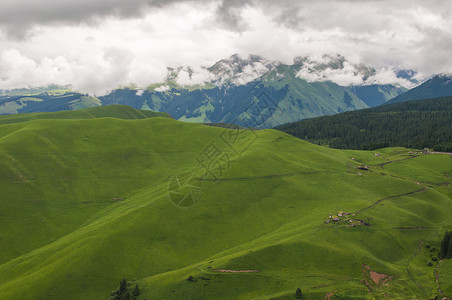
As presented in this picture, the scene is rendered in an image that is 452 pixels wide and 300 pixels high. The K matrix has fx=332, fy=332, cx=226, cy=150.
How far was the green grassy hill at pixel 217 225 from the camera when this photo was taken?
7619 centimetres

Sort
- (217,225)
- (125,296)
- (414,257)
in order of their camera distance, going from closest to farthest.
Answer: (125,296) < (414,257) < (217,225)

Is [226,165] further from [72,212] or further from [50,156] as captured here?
[50,156]

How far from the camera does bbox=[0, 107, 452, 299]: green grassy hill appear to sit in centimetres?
7619

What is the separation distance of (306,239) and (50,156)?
151 m

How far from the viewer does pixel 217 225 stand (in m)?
114

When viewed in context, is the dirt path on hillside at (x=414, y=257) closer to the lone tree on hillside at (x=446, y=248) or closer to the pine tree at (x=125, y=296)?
the lone tree on hillside at (x=446, y=248)

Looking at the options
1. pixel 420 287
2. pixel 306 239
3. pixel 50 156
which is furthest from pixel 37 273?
pixel 50 156

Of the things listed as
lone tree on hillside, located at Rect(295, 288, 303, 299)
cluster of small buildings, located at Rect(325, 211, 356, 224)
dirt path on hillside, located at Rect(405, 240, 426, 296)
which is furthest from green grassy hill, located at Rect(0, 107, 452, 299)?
lone tree on hillside, located at Rect(295, 288, 303, 299)

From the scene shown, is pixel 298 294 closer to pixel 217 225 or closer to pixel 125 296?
pixel 125 296

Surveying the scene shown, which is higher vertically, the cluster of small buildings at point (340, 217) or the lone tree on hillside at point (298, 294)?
the cluster of small buildings at point (340, 217)

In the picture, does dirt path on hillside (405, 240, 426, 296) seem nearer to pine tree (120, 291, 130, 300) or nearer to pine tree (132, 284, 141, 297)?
pine tree (132, 284, 141, 297)

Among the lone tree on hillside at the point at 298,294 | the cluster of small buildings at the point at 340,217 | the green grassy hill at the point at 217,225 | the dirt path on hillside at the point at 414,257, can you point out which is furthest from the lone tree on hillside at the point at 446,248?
the lone tree on hillside at the point at 298,294

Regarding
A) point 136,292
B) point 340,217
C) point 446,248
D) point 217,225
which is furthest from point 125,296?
point 446,248

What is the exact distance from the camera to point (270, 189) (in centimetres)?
14212
